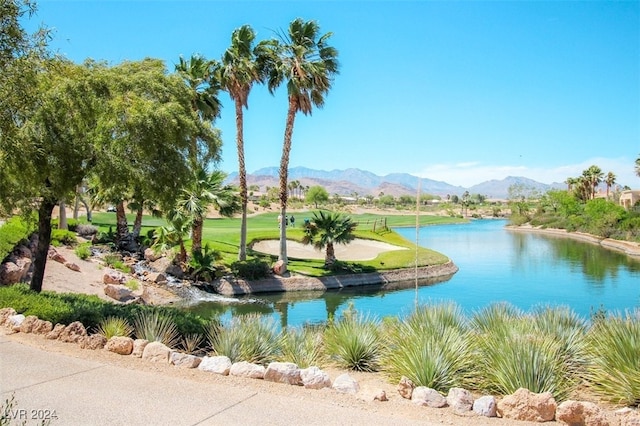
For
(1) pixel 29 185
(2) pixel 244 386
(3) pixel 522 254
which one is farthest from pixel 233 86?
(3) pixel 522 254

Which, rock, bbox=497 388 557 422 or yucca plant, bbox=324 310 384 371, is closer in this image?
rock, bbox=497 388 557 422

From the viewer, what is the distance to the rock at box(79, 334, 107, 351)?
9195mm

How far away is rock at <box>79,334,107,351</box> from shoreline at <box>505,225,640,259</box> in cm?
5587

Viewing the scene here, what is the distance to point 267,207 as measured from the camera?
13212cm

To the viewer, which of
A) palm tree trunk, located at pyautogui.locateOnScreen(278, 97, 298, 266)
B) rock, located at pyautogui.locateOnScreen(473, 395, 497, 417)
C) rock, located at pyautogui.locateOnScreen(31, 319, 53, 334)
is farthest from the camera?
palm tree trunk, located at pyautogui.locateOnScreen(278, 97, 298, 266)

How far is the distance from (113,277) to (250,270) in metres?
8.24

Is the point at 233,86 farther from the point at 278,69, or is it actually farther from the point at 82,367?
the point at 82,367

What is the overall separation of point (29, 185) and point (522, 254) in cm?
5050

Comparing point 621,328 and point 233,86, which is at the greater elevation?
point 233,86

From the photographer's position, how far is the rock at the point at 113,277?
83.9ft

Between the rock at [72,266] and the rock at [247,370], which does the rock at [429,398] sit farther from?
the rock at [72,266]

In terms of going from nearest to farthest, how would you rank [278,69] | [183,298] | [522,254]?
1. [183,298]
2. [278,69]
3. [522,254]

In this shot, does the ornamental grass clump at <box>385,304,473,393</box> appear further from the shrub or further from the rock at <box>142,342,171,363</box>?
the shrub

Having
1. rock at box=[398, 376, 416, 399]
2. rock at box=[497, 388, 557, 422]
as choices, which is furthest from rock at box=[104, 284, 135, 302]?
rock at box=[497, 388, 557, 422]
